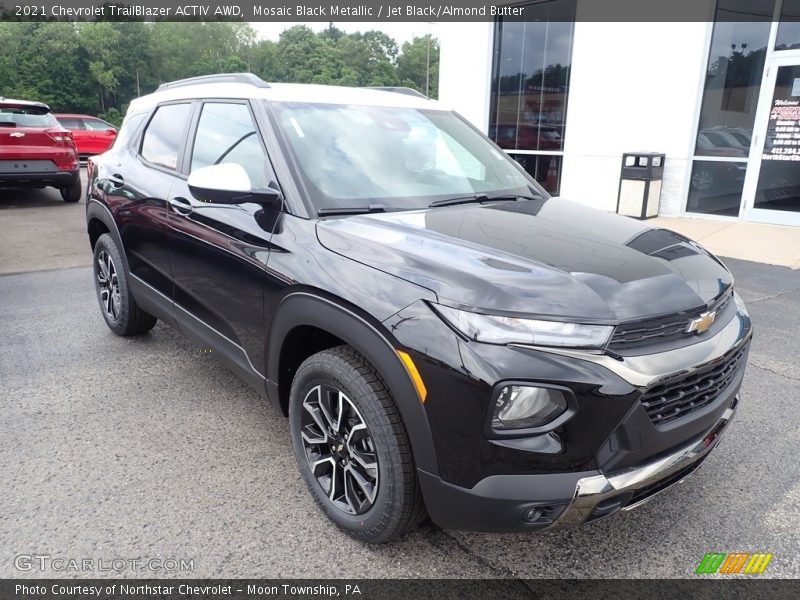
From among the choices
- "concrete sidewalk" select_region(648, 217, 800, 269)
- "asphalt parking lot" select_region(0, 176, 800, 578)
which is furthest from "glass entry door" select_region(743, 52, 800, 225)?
"asphalt parking lot" select_region(0, 176, 800, 578)

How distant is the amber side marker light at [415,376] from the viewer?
188cm

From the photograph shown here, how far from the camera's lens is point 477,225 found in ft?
8.14

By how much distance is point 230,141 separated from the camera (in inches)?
120

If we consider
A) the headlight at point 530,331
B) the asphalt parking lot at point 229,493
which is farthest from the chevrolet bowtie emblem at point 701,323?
the asphalt parking lot at point 229,493

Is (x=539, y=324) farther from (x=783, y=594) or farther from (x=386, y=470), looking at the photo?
(x=783, y=594)

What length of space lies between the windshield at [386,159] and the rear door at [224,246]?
8.6 inches

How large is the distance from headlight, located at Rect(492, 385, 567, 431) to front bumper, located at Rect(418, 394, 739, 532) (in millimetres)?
167

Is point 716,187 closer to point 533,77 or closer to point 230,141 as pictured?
point 533,77

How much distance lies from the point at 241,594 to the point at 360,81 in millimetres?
83382

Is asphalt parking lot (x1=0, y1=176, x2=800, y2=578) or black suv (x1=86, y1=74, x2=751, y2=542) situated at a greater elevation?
black suv (x1=86, y1=74, x2=751, y2=542)

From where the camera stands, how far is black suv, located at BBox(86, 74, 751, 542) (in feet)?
5.95

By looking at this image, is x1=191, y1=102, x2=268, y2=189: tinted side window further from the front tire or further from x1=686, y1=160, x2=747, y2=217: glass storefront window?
x1=686, y1=160, x2=747, y2=217: glass storefront window

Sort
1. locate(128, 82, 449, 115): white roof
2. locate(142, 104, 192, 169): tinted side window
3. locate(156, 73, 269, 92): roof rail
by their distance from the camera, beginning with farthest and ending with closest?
1. locate(142, 104, 192, 169): tinted side window
2. locate(156, 73, 269, 92): roof rail
3. locate(128, 82, 449, 115): white roof

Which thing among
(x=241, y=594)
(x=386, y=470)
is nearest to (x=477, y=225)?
(x=386, y=470)
